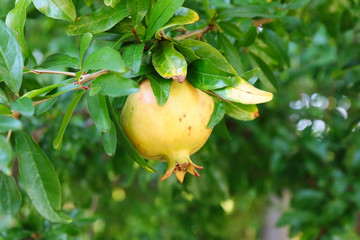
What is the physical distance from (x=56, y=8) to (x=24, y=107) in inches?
9.2

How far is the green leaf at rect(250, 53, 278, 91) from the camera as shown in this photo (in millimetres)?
1121

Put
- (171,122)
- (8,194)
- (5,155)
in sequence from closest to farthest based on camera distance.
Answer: (5,155), (171,122), (8,194)

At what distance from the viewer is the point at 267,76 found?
112cm

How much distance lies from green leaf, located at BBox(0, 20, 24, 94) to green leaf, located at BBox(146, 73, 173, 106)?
0.72 feet

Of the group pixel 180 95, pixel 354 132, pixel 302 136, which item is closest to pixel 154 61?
pixel 180 95

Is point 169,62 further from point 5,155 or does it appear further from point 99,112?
point 5,155

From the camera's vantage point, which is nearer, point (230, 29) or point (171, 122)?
point (171, 122)

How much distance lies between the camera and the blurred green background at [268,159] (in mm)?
1576

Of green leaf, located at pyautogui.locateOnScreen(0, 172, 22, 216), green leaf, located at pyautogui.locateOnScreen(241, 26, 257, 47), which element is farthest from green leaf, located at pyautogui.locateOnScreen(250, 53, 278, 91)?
green leaf, located at pyautogui.locateOnScreen(0, 172, 22, 216)

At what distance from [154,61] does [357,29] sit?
1.46 meters

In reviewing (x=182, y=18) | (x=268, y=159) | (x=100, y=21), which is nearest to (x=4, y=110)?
(x=100, y=21)

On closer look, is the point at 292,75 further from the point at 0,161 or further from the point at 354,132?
the point at 0,161

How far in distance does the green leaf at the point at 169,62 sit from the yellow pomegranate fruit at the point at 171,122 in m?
0.04

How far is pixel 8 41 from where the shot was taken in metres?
0.71
